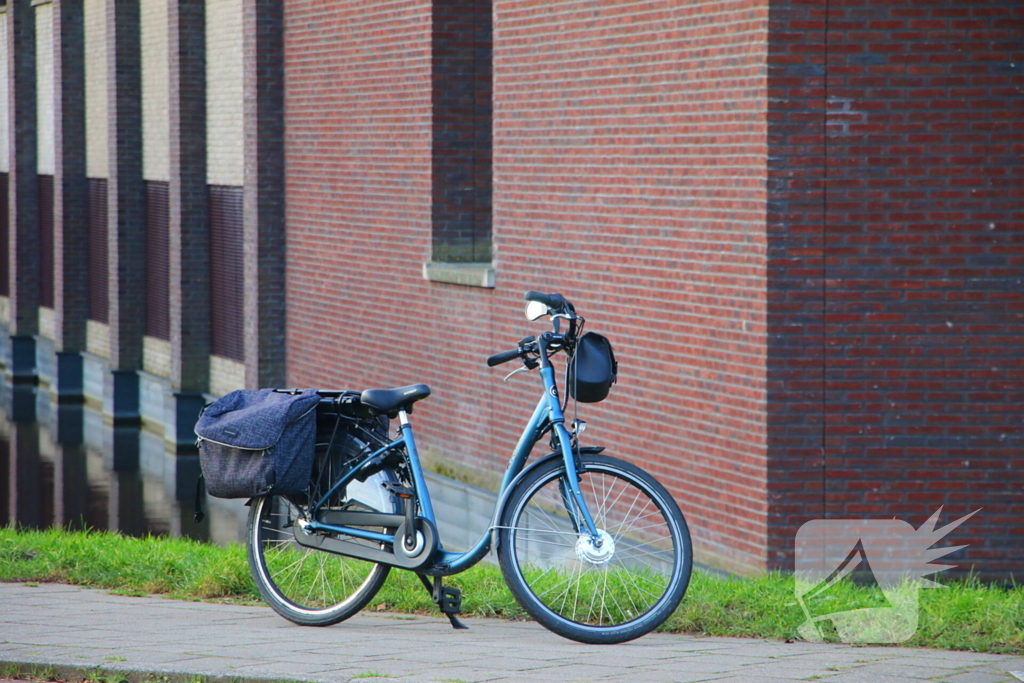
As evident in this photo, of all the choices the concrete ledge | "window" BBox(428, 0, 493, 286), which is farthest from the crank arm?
"window" BBox(428, 0, 493, 286)

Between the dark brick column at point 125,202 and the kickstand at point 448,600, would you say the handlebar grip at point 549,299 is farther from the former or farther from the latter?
the dark brick column at point 125,202

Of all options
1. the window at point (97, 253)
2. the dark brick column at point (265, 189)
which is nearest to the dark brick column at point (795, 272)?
the dark brick column at point (265, 189)

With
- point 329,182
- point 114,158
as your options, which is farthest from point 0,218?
point 329,182

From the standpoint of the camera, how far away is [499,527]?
5668 millimetres

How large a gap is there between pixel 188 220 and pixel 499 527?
43.0 feet

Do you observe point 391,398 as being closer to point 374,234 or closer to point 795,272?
point 795,272

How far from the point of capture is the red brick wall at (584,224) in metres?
8.28

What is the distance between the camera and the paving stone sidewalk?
5070 millimetres

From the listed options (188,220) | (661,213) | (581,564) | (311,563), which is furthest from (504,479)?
(188,220)

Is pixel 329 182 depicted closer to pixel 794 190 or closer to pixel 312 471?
pixel 794 190

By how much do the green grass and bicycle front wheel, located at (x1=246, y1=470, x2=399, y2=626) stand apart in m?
0.26

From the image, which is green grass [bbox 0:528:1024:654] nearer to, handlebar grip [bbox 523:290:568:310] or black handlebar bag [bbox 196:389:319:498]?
black handlebar bag [bbox 196:389:319:498]

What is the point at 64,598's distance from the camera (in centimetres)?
704

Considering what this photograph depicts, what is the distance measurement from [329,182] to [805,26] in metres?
7.11
